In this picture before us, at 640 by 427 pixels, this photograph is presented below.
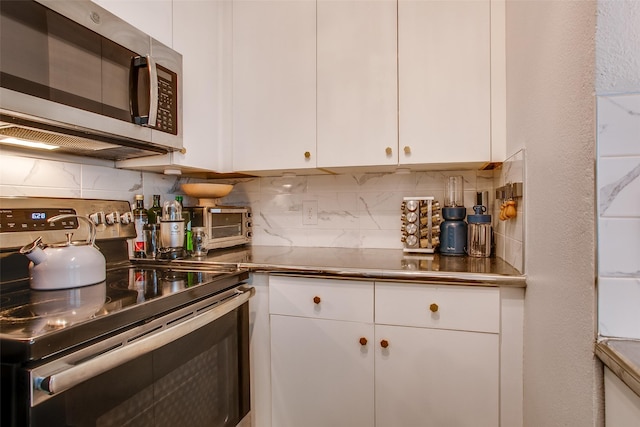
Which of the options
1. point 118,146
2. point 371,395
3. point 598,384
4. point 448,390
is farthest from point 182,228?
point 598,384

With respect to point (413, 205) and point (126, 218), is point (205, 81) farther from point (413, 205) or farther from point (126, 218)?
point (413, 205)

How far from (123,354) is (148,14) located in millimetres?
1306

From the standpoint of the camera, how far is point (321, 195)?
6.67ft

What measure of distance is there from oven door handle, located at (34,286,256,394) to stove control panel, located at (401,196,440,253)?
93 cm

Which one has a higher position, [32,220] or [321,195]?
[321,195]

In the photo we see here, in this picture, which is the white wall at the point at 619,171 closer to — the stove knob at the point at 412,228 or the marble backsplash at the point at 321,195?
the marble backsplash at the point at 321,195

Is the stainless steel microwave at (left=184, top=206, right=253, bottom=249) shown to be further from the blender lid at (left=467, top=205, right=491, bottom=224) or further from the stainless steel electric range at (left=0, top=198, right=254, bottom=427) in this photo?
the blender lid at (left=467, top=205, right=491, bottom=224)

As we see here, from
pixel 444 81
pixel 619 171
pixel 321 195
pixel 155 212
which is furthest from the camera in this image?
pixel 321 195

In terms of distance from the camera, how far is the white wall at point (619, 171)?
67 centimetres

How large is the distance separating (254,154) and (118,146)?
0.64m

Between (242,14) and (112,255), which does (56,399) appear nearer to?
(112,255)

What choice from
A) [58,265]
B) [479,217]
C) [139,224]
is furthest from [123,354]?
[479,217]

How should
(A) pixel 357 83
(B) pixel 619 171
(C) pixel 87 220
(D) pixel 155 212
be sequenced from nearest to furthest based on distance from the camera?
1. (B) pixel 619 171
2. (C) pixel 87 220
3. (A) pixel 357 83
4. (D) pixel 155 212

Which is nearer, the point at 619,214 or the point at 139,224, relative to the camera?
the point at 619,214
